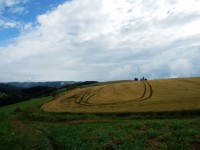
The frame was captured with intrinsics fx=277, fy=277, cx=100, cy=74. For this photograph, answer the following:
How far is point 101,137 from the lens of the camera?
25.2m

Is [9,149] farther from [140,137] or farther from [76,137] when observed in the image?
[140,137]

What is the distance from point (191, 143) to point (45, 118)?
31.5 metres

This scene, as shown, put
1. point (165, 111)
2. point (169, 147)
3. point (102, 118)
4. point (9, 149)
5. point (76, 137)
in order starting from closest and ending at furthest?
point (169, 147) → point (9, 149) → point (76, 137) → point (165, 111) → point (102, 118)

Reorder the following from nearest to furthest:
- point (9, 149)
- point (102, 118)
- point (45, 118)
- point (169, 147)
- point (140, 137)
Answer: point (169, 147) → point (9, 149) → point (140, 137) → point (102, 118) → point (45, 118)

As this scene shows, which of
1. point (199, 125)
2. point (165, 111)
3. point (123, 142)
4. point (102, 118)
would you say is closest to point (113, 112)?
point (102, 118)

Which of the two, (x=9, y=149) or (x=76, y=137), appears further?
(x=76, y=137)

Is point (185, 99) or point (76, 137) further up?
point (185, 99)

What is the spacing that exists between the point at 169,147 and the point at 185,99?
3034cm

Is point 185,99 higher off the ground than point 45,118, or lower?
higher

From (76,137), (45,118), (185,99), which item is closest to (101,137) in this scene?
(76,137)

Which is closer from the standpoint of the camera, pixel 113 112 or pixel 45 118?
pixel 113 112

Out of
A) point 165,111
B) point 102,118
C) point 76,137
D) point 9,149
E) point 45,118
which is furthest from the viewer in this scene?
point 45,118

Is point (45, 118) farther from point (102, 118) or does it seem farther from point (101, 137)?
point (101, 137)

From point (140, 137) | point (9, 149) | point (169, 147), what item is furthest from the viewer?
point (140, 137)
